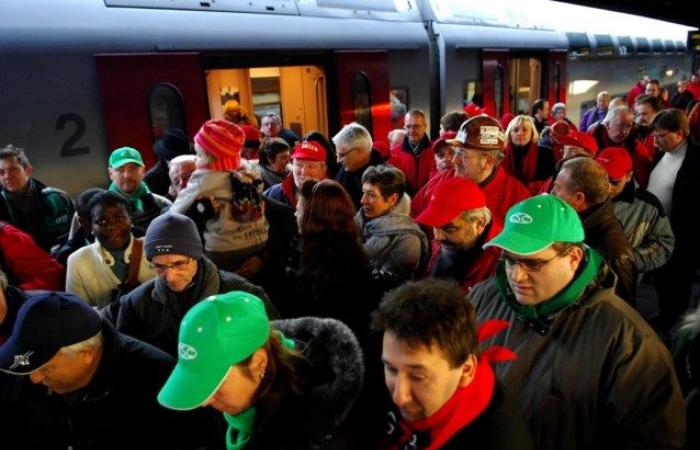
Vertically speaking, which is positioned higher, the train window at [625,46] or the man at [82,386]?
the train window at [625,46]

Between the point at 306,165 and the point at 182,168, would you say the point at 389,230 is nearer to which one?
the point at 306,165

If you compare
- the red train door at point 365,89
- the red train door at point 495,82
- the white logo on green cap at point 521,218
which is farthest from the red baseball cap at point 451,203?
the red train door at point 495,82

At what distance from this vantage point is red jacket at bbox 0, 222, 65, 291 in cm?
266

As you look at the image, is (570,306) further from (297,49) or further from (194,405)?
(297,49)

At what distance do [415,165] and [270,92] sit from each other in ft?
12.7

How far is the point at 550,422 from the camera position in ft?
4.97

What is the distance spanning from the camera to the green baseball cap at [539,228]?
5.24ft

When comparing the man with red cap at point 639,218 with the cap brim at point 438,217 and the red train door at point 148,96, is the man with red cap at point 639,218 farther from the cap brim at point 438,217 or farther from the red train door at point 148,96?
the red train door at point 148,96

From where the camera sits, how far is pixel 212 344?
1282 mm

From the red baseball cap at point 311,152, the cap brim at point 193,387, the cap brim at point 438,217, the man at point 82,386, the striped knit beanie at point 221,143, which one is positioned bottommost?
the man at point 82,386

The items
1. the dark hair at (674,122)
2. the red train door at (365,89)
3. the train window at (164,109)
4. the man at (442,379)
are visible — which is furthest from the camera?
the red train door at (365,89)

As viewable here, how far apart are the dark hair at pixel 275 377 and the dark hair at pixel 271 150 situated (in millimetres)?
3131

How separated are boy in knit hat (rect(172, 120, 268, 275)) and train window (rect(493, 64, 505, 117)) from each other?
6320 mm

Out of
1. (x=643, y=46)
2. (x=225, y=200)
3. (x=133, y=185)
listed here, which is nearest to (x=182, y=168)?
(x=133, y=185)
